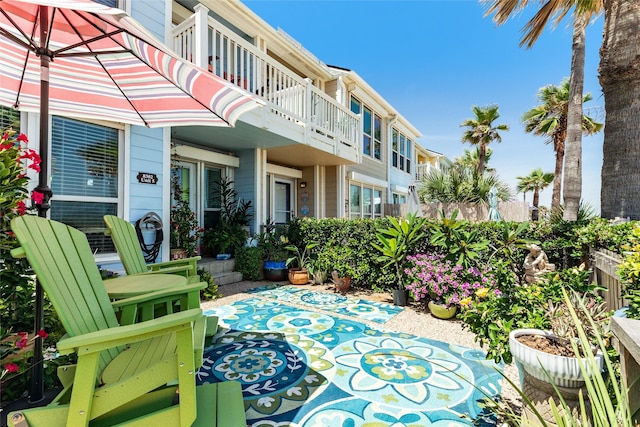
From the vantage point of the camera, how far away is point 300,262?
6.51 m

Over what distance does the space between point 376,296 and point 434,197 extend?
25.5 feet

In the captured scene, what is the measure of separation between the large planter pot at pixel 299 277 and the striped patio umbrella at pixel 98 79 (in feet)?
13.1

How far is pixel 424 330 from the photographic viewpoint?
3.72m

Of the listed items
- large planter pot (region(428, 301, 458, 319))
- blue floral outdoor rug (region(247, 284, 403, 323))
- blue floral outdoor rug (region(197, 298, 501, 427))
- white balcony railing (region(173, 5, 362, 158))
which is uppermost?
white balcony railing (region(173, 5, 362, 158))

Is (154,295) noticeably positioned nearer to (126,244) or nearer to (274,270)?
(126,244)

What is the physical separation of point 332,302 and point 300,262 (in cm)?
175

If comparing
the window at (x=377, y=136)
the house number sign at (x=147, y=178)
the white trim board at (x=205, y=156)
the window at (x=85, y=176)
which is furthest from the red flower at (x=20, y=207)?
the window at (x=377, y=136)

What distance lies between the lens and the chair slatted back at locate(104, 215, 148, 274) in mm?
2783

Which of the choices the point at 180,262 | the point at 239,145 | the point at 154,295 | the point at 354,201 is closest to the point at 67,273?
the point at 154,295

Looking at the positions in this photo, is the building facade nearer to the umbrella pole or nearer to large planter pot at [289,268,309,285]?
large planter pot at [289,268,309,285]

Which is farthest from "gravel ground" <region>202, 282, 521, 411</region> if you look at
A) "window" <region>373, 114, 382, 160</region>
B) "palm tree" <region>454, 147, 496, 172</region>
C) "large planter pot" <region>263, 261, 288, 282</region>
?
"palm tree" <region>454, 147, 496, 172</region>

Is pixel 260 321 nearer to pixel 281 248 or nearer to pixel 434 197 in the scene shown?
pixel 281 248

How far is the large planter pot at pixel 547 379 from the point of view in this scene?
5.19 feet

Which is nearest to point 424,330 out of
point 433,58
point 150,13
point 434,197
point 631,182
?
point 631,182
